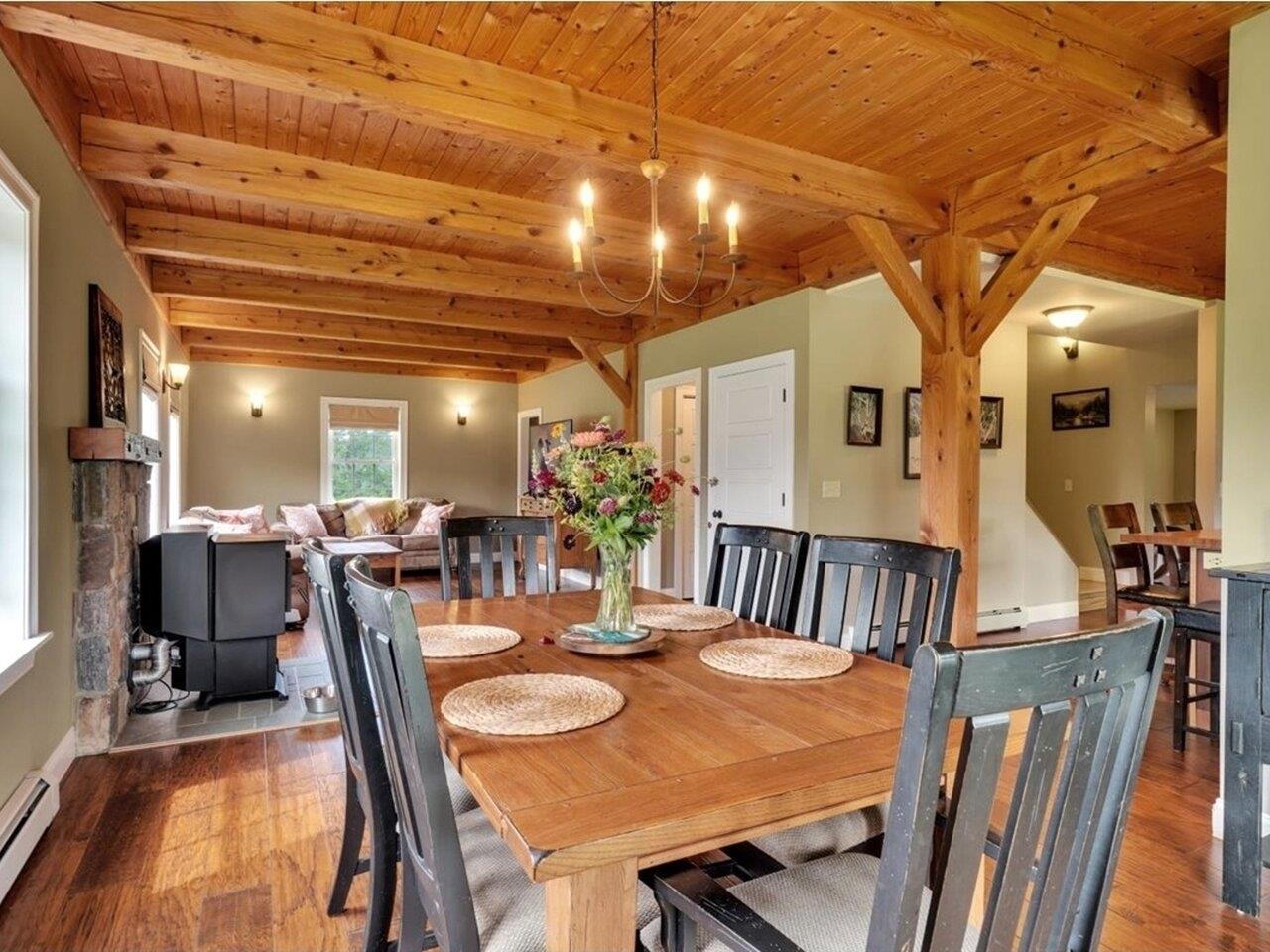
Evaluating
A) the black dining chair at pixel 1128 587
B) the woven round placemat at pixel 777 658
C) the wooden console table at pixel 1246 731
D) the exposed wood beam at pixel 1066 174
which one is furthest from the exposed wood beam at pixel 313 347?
the wooden console table at pixel 1246 731

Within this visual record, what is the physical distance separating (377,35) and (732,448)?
11.7 feet

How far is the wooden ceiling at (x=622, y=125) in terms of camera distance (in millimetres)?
2221

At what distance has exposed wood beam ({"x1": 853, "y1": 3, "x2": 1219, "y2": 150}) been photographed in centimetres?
196

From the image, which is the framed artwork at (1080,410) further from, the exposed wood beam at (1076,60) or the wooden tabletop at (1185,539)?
the exposed wood beam at (1076,60)

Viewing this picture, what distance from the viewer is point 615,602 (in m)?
1.78

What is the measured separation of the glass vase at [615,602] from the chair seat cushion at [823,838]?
0.55 metres

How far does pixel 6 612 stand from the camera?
224 centimetres

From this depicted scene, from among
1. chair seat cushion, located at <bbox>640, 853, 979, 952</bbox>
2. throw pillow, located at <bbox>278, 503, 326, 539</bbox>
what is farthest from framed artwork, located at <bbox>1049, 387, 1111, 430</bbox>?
throw pillow, located at <bbox>278, 503, 326, 539</bbox>

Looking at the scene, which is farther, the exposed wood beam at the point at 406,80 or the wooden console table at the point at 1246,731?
the exposed wood beam at the point at 406,80

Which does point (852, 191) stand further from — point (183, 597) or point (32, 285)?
point (183, 597)

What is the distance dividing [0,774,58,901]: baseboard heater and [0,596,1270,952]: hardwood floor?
0.04 m

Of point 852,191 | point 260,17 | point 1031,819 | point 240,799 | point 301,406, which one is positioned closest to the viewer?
point 1031,819

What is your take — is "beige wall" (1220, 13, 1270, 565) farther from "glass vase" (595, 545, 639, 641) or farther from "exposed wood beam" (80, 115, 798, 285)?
"exposed wood beam" (80, 115, 798, 285)

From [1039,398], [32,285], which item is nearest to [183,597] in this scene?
[32,285]
